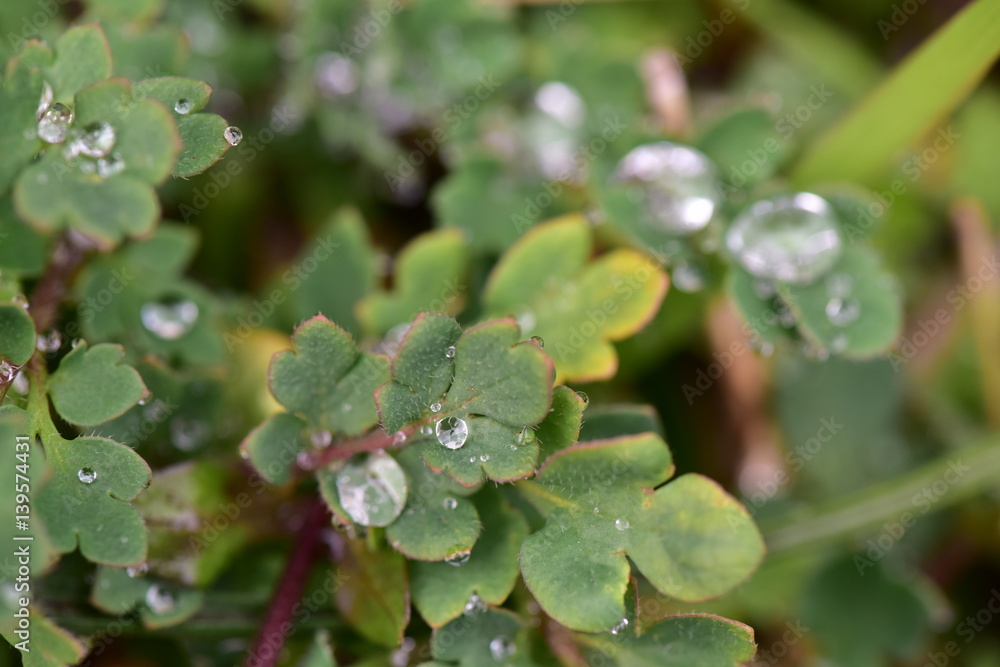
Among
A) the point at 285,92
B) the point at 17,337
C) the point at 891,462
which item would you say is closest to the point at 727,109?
the point at 891,462

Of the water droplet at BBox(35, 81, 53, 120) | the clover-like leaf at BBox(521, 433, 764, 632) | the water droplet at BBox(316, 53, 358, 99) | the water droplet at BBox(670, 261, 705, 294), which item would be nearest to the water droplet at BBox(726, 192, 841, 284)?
the water droplet at BBox(670, 261, 705, 294)

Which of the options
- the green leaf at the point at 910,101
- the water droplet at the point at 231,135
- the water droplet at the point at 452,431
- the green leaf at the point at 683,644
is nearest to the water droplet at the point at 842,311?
the green leaf at the point at 910,101

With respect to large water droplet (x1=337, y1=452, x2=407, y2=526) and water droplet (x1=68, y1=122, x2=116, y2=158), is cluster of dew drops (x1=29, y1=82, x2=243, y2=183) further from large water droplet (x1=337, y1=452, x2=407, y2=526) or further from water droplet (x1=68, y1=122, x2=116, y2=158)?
large water droplet (x1=337, y1=452, x2=407, y2=526)

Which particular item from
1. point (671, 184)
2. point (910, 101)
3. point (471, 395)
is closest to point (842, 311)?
point (671, 184)

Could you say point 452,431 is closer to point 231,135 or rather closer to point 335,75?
point 231,135

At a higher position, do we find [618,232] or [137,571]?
[618,232]

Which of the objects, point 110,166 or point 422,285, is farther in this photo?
point 422,285

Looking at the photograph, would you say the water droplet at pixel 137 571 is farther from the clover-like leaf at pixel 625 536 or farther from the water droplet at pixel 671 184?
the water droplet at pixel 671 184
